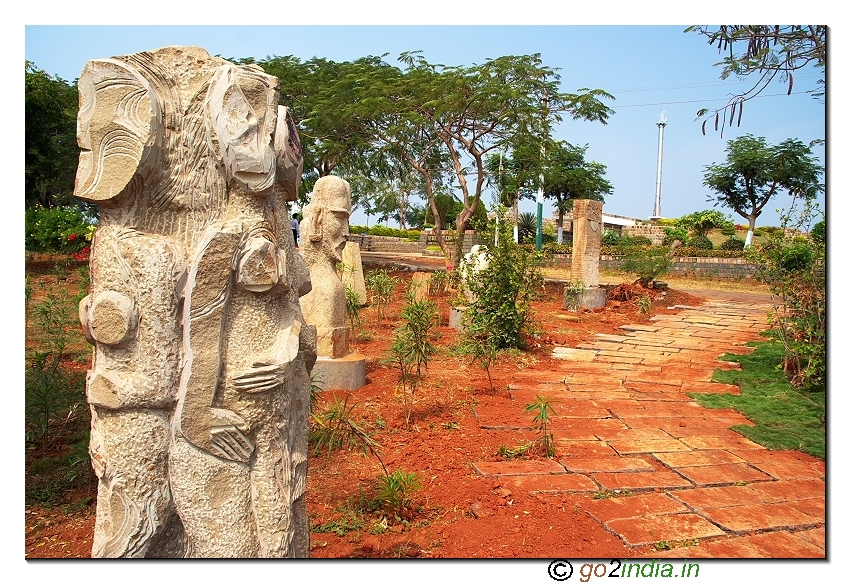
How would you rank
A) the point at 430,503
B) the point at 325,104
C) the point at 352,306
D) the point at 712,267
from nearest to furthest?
the point at 430,503, the point at 352,306, the point at 325,104, the point at 712,267

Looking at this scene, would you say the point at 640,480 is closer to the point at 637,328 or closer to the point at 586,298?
the point at 637,328

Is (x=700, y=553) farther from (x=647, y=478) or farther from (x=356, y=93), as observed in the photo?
(x=356, y=93)

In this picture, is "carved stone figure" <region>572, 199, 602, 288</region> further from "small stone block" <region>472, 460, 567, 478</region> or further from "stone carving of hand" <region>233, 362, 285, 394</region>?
"stone carving of hand" <region>233, 362, 285, 394</region>

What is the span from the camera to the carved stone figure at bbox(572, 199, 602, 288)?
11258 millimetres

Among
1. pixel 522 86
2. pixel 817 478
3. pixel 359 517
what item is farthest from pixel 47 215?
pixel 817 478

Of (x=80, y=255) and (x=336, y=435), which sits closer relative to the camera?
(x=336, y=435)

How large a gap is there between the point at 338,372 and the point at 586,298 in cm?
685

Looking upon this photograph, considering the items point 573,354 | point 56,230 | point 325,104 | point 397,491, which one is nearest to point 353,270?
point 573,354

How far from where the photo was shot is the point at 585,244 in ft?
37.0

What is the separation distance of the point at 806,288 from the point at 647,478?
129 inches

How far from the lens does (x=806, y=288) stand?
5824 mm

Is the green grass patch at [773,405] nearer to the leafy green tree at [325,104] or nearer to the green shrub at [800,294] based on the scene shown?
the green shrub at [800,294]

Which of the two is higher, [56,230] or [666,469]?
[56,230]

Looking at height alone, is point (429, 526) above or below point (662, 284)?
below
